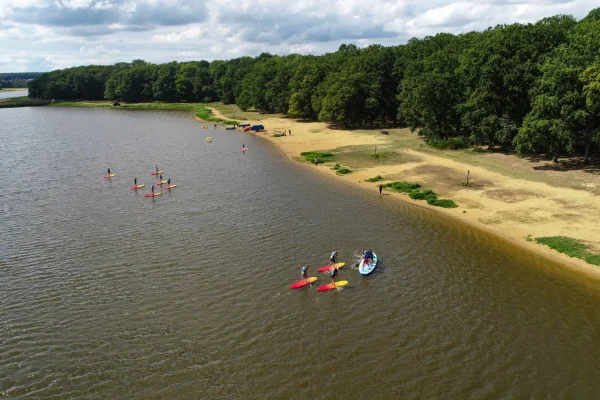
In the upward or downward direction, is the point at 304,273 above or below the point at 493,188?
below

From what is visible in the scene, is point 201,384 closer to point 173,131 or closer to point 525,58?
point 525,58

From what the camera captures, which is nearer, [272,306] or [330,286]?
[272,306]

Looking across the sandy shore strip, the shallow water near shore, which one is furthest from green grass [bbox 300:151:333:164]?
the shallow water near shore

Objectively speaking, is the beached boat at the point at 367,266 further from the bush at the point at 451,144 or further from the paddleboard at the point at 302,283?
the bush at the point at 451,144

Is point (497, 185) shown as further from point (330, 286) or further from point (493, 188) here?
point (330, 286)

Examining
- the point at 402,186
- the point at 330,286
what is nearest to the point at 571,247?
the point at 330,286

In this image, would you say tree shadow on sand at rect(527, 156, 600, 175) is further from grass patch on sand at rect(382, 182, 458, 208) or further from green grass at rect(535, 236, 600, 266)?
green grass at rect(535, 236, 600, 266)

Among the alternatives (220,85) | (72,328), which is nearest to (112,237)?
(72,328)
